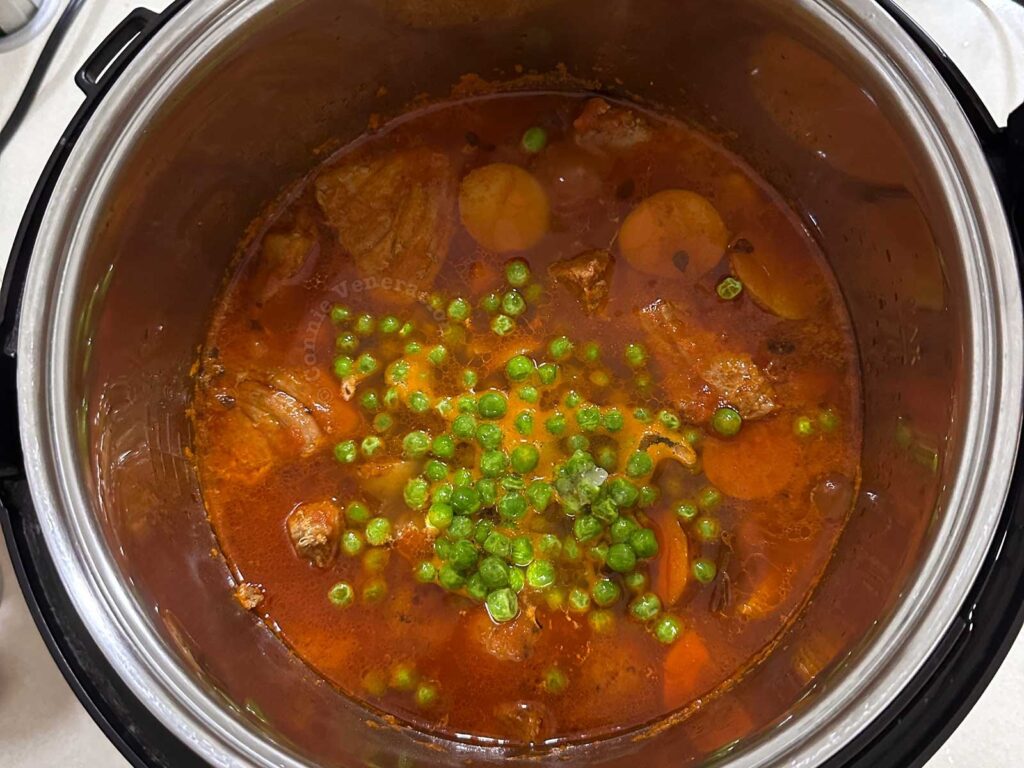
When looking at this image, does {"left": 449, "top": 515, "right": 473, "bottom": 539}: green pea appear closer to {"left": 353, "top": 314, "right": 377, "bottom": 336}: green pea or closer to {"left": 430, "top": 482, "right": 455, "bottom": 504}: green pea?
{"left": 430, "top": 482, "right": 455, "bottom": 504}: green pea

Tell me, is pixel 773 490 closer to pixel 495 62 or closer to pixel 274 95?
pixel 495 62

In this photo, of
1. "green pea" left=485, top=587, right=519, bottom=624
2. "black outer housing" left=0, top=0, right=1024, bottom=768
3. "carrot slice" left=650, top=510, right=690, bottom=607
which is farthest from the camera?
"carrot slice" left=650, top=510, right=690, bottom=607

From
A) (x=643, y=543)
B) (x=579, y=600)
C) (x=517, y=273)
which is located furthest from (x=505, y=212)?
(x=579, y=600)

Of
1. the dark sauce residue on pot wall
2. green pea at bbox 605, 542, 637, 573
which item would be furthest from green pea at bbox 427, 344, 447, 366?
green pea at bbox 605, 542, 637, 573

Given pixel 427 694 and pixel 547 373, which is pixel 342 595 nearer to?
pixel 427 694

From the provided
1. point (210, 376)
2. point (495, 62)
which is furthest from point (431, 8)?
point (210, 376)
